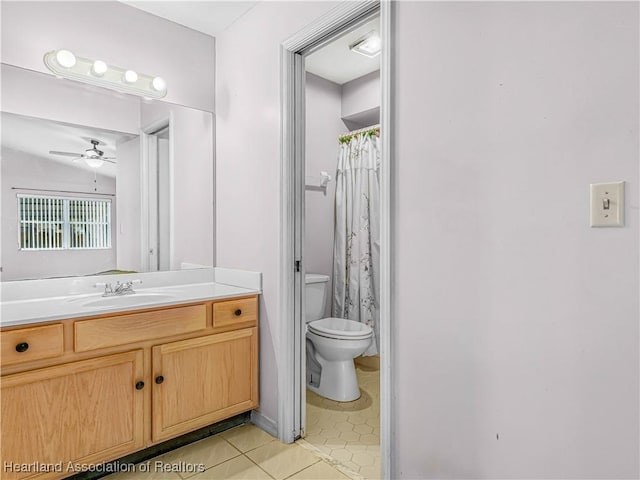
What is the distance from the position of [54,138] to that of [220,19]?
113 centimetres

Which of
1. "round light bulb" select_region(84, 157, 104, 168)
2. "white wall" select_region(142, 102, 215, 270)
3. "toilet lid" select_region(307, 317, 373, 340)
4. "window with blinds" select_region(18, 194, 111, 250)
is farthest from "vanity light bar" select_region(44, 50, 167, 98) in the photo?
"toilet lid" select_region(307, 317, 373, 340)

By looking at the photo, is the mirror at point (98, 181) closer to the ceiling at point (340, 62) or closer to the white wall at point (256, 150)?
the white wall at point (256, 150)

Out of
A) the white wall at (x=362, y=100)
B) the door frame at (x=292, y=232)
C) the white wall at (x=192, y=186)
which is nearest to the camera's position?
the door frame at (x=292, y=232)

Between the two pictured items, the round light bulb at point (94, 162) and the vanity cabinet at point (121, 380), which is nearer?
the vanity cabinet at point (121, 380)

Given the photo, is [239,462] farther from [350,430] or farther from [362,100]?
[362,100]

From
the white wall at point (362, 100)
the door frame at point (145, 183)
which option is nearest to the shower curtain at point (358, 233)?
the white wall at point (362, 100)

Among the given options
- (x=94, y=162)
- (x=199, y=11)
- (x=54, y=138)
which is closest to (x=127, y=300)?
(x=94, y=162)

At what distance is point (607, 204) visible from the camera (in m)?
1.00

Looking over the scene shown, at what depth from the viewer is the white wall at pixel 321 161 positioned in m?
3.14

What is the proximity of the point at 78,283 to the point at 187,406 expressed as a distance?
85cm

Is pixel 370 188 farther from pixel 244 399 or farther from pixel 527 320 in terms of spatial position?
pixel 527 320

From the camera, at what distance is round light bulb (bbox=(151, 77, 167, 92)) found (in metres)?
2.22

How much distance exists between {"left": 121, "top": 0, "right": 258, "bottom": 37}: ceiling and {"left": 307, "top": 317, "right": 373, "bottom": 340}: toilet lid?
1957 mm

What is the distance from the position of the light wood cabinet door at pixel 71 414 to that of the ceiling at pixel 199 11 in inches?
72.4
